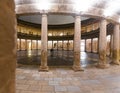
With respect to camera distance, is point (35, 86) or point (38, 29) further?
point (38, 29)

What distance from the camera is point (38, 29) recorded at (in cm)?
2909

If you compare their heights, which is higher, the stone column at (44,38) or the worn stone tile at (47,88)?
the stone column at (44,38)

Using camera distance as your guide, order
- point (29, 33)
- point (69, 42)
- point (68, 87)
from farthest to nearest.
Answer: point (69, 42)
point (29, 33)
point (68, 87)

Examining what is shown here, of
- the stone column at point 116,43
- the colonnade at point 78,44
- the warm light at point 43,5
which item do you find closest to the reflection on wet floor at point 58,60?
Result: the colonnade at point 78,44

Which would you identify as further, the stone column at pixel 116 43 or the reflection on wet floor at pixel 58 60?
the reflection on wet floor at pixel 58 60

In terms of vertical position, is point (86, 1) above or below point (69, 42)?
above

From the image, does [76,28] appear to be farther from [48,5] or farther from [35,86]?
[35,86]

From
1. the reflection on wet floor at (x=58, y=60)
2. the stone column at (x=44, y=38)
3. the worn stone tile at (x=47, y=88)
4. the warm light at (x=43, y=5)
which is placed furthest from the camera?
the reflection on wet floor at (x=58, y=60)

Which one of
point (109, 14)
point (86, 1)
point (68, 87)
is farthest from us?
point (109, 14)

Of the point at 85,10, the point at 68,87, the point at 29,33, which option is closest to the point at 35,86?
the point at 68,87

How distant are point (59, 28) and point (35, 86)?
81.6 feet

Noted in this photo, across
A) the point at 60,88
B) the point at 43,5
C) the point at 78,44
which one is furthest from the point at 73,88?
the point at 43,5

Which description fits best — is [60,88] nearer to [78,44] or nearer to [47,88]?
[47,88]

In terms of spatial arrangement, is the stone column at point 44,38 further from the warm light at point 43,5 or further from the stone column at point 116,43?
the stone column at point 116,43
